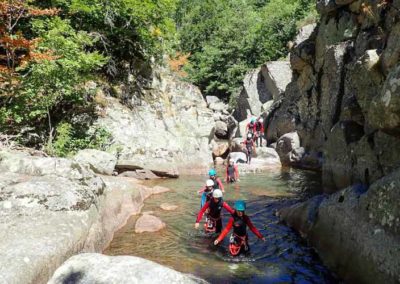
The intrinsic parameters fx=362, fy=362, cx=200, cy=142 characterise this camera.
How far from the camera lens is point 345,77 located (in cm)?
1600

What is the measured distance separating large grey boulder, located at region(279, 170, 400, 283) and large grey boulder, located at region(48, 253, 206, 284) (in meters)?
3.16

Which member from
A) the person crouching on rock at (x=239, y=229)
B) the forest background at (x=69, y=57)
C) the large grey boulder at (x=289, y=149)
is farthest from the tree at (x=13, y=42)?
the large grey boulder at (x=289, y=149)

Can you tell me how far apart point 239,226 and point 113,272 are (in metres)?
4.07

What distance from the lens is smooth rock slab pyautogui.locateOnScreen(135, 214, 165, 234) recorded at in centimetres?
1119

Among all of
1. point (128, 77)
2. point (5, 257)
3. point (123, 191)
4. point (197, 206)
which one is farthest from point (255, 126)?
point (5, 257)

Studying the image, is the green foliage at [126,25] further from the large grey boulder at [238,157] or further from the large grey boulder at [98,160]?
the large grey boulder at [238,157]

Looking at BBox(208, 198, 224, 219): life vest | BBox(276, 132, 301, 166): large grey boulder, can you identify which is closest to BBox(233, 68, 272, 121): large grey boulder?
BBox(276, 132, 301, 166): large grey boulder

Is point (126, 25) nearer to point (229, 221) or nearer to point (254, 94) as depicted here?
point (229, 221)

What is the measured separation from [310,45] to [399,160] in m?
15.3

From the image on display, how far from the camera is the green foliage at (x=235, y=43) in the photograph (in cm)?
4069

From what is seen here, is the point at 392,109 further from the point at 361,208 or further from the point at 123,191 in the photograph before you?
the point at 123,191

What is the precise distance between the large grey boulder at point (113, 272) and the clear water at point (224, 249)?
7.33ft

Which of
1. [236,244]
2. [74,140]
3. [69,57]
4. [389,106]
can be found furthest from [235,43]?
[389,106]

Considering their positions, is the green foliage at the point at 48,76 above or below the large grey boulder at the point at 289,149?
above
